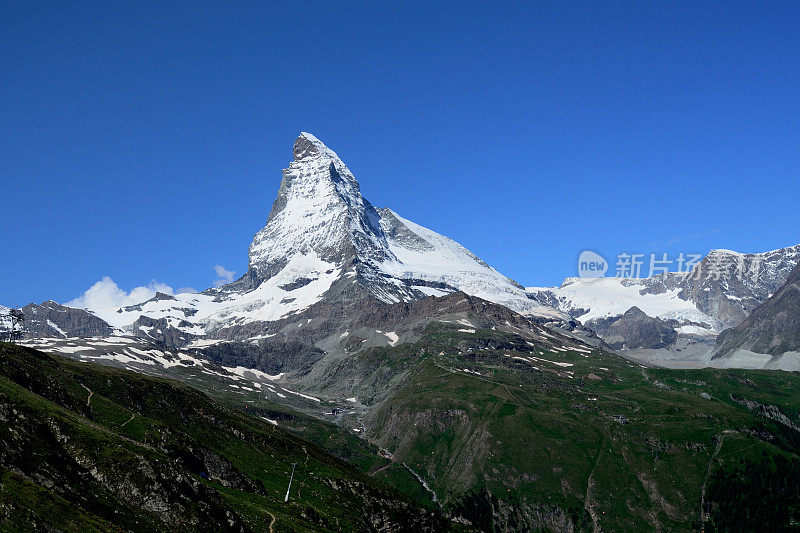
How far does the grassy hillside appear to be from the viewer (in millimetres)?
84625

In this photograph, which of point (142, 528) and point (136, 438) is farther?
point (136, 438)

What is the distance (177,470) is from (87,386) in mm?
89365

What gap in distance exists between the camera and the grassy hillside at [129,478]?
8462 centimetres

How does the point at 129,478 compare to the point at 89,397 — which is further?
the point at 89,397

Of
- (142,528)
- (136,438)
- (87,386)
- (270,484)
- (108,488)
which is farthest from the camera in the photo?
(87,386)

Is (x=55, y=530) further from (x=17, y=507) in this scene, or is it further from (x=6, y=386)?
(x=6, y=386)

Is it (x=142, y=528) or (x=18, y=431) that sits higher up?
(x=18, y=431)

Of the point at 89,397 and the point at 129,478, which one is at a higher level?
the point at 89,397

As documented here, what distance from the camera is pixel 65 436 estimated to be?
348 feet

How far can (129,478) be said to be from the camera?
3979 inches

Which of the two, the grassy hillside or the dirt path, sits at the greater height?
the dirt path

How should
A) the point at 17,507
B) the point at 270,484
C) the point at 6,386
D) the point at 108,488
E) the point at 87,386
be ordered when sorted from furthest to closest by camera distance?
the point at 87,386
the point at 270,484
the point at 6,386
the point at 108,488
the point at 17,507

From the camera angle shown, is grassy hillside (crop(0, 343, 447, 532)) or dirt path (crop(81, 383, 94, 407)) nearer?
grassy hillside (crop(0, 343, 447, 532))

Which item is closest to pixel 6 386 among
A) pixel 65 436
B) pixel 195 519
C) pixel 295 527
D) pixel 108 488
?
pixel 65 436
